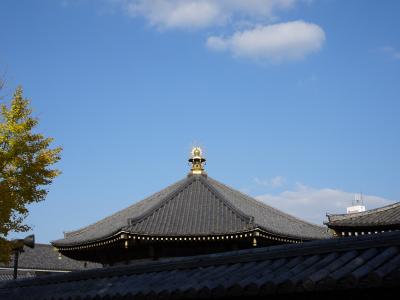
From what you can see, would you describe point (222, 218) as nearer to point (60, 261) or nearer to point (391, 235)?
point (391, 235)

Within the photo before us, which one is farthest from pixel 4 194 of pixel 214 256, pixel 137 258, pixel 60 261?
pixel 60 261

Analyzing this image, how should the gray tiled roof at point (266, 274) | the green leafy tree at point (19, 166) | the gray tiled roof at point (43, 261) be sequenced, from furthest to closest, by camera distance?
the gray tiled roof at point (43, 261) → the green leafy tree at point (19, 166) → the gray tiled roof at point (266, 274)

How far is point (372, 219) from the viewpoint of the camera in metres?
18.6

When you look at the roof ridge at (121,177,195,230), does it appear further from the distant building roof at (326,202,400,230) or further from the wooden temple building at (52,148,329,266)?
the distant building roof at (326,202,400,230)

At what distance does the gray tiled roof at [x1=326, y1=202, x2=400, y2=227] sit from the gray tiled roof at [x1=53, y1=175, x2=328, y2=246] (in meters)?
1.68

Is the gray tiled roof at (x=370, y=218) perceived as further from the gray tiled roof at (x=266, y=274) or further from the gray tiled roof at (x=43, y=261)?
the gray tiled roof at (x=43, y=261)

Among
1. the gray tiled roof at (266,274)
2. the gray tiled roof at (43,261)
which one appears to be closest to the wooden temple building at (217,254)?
the gray tiled roof at (266,274)

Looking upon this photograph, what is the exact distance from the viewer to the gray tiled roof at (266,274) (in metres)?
7.09

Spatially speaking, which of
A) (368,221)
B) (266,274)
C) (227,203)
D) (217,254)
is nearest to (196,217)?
(227,203)

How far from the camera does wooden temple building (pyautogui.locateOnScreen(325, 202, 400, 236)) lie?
59.1 feet

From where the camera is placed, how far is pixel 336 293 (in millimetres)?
7508

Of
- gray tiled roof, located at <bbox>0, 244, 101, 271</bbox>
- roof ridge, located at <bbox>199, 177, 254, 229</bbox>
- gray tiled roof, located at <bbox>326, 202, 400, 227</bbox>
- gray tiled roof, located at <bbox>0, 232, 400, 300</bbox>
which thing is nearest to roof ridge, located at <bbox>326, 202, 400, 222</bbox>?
gray tiled roof, located at <bbox>326, 202, 400, 227</bbox>

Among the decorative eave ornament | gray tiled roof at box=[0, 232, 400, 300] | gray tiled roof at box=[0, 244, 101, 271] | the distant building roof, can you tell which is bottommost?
gray tiled roof at box=[0, 232, 400, 300]

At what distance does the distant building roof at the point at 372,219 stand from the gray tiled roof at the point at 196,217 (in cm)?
168
